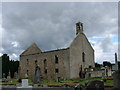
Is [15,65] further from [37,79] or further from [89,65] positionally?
[37,79]

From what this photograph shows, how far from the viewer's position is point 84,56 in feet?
152

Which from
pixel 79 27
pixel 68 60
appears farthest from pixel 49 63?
pixel 79 27

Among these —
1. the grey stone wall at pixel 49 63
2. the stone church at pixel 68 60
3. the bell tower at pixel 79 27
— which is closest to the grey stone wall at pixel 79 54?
the stone church at pixel 68 60

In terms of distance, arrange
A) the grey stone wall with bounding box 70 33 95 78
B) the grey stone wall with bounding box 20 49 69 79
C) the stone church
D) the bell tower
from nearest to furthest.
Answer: the stone church → the grey stone wall with bounding box 20 49 69 79 → the grey stone wall with bounding box 70 33 95 78 → the bell tower

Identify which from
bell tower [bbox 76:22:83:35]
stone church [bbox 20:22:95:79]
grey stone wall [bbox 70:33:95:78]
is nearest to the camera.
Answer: stone church [bbox 20:22:95:79]

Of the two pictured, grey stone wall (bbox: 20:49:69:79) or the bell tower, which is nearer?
grey stone wall (bbox: 20:49:69:79)

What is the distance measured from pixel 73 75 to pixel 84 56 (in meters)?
5.89

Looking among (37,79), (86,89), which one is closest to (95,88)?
(86,89)

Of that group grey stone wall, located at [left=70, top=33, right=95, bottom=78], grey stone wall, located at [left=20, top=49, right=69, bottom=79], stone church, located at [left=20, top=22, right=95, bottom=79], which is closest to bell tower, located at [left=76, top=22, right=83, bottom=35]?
stone church, located at [left=20, top=22, right=95, bottom=79]

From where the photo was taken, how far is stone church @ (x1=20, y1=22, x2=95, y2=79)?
4261cm

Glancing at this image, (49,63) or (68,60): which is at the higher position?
(68,60)

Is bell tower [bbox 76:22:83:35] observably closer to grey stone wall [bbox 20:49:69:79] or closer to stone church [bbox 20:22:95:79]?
stone church [bbox 20:22:95:79]

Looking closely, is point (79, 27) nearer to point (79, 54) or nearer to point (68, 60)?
point (79, 54)

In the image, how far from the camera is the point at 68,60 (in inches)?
1671
